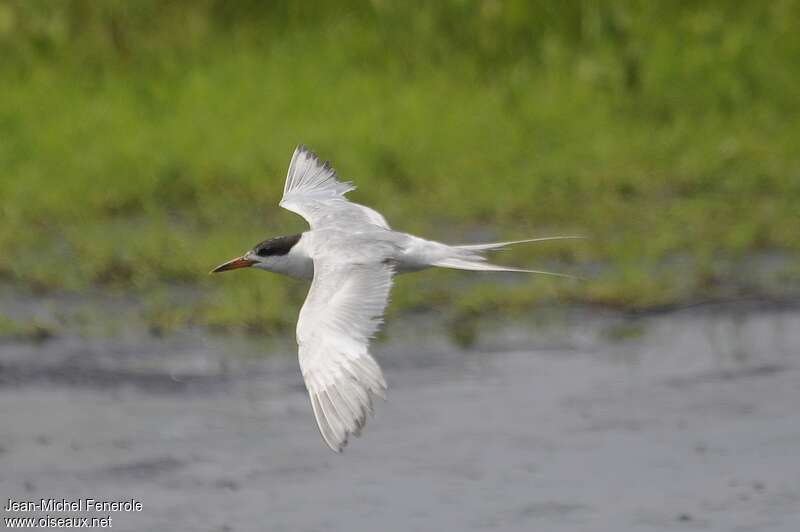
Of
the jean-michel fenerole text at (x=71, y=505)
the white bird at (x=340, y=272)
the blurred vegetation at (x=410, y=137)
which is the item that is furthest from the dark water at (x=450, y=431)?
the white bird at (x=340, y=272)

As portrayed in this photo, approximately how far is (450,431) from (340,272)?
133cm

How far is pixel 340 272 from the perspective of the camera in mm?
5852

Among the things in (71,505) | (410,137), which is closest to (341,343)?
(71,505)

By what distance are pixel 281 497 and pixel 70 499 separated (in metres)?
0.75

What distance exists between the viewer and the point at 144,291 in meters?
8.69

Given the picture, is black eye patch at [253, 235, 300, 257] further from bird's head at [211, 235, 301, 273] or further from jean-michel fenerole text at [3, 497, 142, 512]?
jean-michel fenerole text at [3, 497, 142, 512]

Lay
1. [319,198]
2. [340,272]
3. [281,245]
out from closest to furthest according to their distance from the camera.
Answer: [340,272] < [281,245] < [319,198]

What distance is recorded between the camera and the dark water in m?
6.25

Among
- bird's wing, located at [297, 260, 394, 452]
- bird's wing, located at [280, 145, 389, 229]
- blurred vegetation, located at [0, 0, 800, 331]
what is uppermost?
blurred vegetation, located at [0, 0, 800, 331]

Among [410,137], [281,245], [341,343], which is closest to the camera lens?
[341,343]

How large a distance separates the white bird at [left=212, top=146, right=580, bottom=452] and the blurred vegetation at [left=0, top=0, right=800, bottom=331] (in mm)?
1342

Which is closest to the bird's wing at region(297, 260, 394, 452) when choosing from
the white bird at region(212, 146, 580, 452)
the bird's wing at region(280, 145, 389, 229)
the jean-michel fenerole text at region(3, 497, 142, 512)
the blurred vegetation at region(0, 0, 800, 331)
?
the white bird at region(212, 146, 580, 452)

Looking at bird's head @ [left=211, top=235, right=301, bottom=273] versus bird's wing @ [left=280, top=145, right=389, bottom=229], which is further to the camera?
bird's wing @ [left=280, top=145, right=389, bottom=229]

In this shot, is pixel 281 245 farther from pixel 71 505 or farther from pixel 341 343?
pixel 71 505
